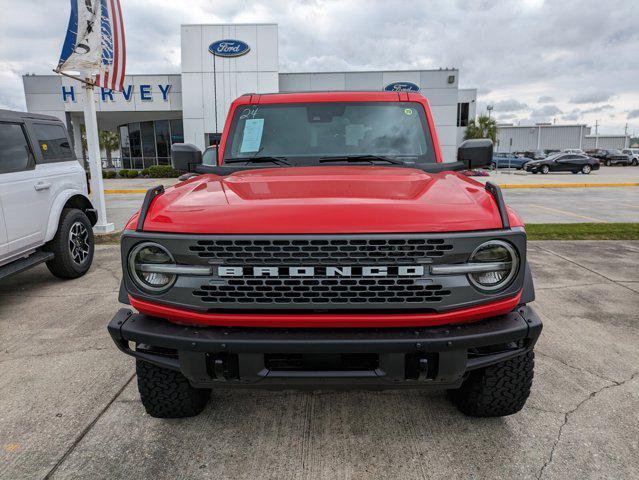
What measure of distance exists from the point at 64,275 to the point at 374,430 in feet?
14.7

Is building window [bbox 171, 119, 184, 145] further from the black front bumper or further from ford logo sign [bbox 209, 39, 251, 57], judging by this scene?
the black front bumper

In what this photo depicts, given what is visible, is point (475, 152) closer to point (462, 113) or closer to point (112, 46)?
point (112, 46)

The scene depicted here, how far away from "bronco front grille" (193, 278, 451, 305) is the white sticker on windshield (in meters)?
1.63

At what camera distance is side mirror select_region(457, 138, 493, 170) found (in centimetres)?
320

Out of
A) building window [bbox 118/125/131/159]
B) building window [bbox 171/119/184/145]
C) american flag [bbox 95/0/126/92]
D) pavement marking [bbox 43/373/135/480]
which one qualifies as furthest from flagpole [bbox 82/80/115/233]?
building window [bbox 118/125/131/159]

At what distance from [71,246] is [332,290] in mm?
4641

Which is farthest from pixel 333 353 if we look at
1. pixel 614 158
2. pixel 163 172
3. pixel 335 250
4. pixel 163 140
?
pixel 614 158

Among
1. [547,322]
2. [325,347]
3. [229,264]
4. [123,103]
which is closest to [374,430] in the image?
[325,347]

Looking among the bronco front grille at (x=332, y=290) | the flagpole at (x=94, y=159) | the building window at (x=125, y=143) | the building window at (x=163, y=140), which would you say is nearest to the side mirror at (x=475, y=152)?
the bronco front grille at (x=332, y=290)

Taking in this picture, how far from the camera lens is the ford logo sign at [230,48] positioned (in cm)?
2372

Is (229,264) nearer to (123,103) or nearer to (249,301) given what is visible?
(249,301)

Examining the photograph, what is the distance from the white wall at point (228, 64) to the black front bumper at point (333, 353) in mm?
22978

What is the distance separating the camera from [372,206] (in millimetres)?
2006

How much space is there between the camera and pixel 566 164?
29.5m
